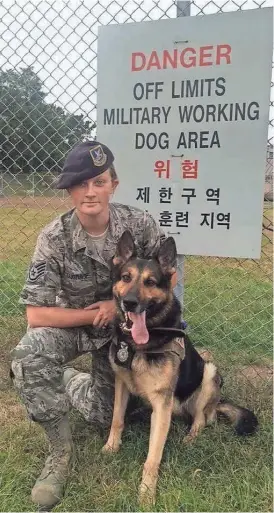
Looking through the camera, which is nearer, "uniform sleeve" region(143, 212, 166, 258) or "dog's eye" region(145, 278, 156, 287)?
"dog's eye" region(145, 278, 156, 287)

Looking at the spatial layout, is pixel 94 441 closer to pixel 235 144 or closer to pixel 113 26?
pixel 235 144

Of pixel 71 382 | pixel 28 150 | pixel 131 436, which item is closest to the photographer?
pixel 131 436

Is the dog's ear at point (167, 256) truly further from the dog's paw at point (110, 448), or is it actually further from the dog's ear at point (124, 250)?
the dog's paw at point (110, 448)

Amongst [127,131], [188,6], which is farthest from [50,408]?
[188,6]

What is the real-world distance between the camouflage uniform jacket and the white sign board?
0.78ft

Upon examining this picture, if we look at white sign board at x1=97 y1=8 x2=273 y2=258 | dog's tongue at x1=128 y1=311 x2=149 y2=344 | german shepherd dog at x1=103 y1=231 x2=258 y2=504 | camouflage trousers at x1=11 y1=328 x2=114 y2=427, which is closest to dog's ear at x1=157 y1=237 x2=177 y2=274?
german shepherd dog at x1=103 y1=231 x2=258 y2=504

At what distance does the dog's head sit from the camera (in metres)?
2.41

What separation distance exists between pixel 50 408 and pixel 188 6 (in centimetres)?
228

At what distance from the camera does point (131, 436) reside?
112 inches

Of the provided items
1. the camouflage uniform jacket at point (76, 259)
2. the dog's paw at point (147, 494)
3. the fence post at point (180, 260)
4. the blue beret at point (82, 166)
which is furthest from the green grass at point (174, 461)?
the blue beret at point (82, 166)

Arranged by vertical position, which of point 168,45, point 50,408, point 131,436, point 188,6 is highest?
point 188,6

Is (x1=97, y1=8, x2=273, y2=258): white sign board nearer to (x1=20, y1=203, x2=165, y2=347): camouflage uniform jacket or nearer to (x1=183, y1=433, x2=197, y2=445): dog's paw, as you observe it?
(x1=20, y1=203, x2=165, y2=347): camouflage uniform jacket

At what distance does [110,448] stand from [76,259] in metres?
1.02

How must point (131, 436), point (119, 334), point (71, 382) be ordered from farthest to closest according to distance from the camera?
1. point (71, 382)
2. point (131, 436)
3. point (119, 334)
